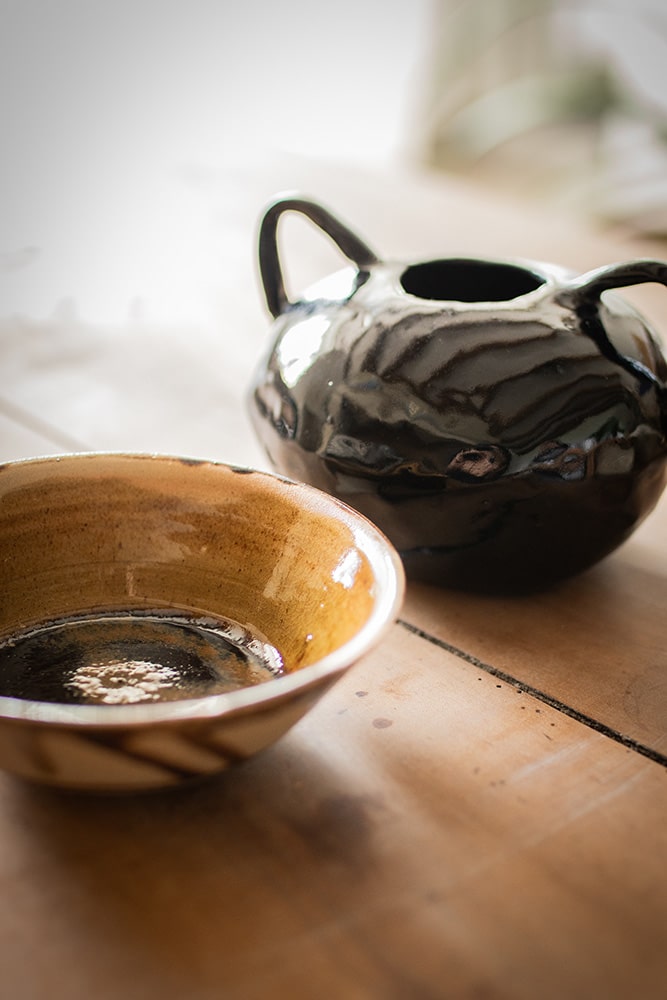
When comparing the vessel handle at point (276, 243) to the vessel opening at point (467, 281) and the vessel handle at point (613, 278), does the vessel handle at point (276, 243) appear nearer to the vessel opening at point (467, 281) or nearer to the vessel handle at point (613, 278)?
the vessel opening at point (467, 281)

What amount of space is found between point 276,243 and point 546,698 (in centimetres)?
45

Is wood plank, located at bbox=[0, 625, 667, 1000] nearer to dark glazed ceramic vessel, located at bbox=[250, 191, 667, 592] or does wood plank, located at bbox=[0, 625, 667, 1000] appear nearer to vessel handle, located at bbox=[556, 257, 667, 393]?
dark glazed ceramic vessel, located at bbox=[250, 191, 667, 592]

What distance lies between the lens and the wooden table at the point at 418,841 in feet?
1.33

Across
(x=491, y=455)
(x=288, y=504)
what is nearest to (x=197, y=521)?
(x=288, y=504)

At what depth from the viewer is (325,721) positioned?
0.56m

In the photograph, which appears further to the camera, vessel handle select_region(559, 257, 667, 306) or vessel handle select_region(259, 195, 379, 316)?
vessel handle select_region(259, 195, 379, 316)

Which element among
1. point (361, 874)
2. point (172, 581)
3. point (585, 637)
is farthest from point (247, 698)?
point (585, 637)

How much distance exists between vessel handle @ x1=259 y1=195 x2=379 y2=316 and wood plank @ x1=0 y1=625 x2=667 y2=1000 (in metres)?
0.39

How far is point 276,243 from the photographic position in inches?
32.9

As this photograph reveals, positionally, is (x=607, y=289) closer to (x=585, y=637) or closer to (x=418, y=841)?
(x=585, y=637)

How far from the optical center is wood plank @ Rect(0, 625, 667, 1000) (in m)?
0.40

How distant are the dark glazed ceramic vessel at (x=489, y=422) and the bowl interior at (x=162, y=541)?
0.09m

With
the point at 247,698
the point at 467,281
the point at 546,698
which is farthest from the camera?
the point at 467,281

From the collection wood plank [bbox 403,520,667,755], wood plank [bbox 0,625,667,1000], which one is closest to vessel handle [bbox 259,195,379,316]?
wood plank [bbox 403,520,667,755]
